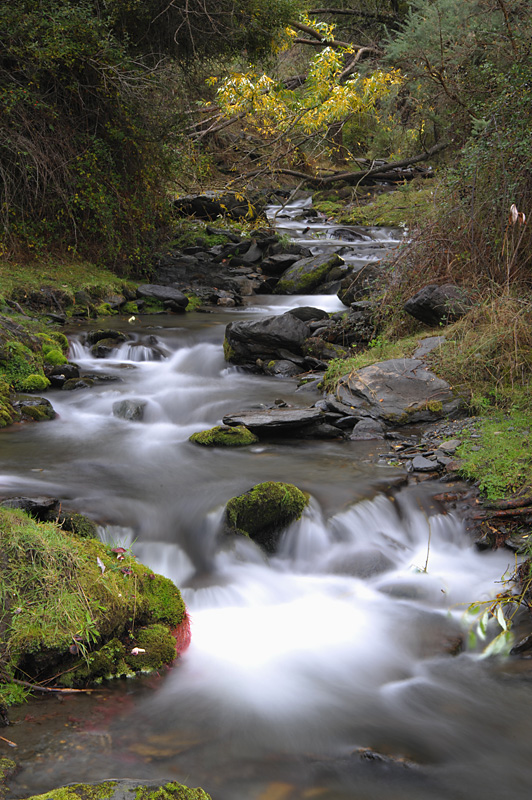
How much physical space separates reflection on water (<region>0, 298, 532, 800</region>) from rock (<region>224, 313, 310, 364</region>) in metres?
2.78

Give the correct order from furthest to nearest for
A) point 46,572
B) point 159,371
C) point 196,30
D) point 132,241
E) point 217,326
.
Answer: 1. point 132,241
2. point 196,30
3. point 217,326
4. point 159,371
5. point 46,572

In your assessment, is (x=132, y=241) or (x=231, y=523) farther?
(x=132, y=241)

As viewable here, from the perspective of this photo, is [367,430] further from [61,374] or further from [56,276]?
[56,276]

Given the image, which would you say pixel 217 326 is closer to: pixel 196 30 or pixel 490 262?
pixel 490 262

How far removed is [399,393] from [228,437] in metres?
2.03

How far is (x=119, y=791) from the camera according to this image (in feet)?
7.19

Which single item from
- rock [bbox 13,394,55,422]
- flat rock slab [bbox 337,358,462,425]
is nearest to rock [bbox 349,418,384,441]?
flat rock slab [bbox 337,358,462,425]

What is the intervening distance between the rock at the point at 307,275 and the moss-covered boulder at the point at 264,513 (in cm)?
979

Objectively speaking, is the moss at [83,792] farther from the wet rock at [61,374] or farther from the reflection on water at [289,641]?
the wet rock at [61,374]

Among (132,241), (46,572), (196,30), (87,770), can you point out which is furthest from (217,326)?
(87,770)

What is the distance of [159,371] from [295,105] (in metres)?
5.79

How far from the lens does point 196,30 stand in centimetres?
1294

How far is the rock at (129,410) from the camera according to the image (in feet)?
25.2

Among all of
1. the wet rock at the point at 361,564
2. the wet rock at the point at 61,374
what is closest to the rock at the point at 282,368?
the wet rock at the point at 61,374
